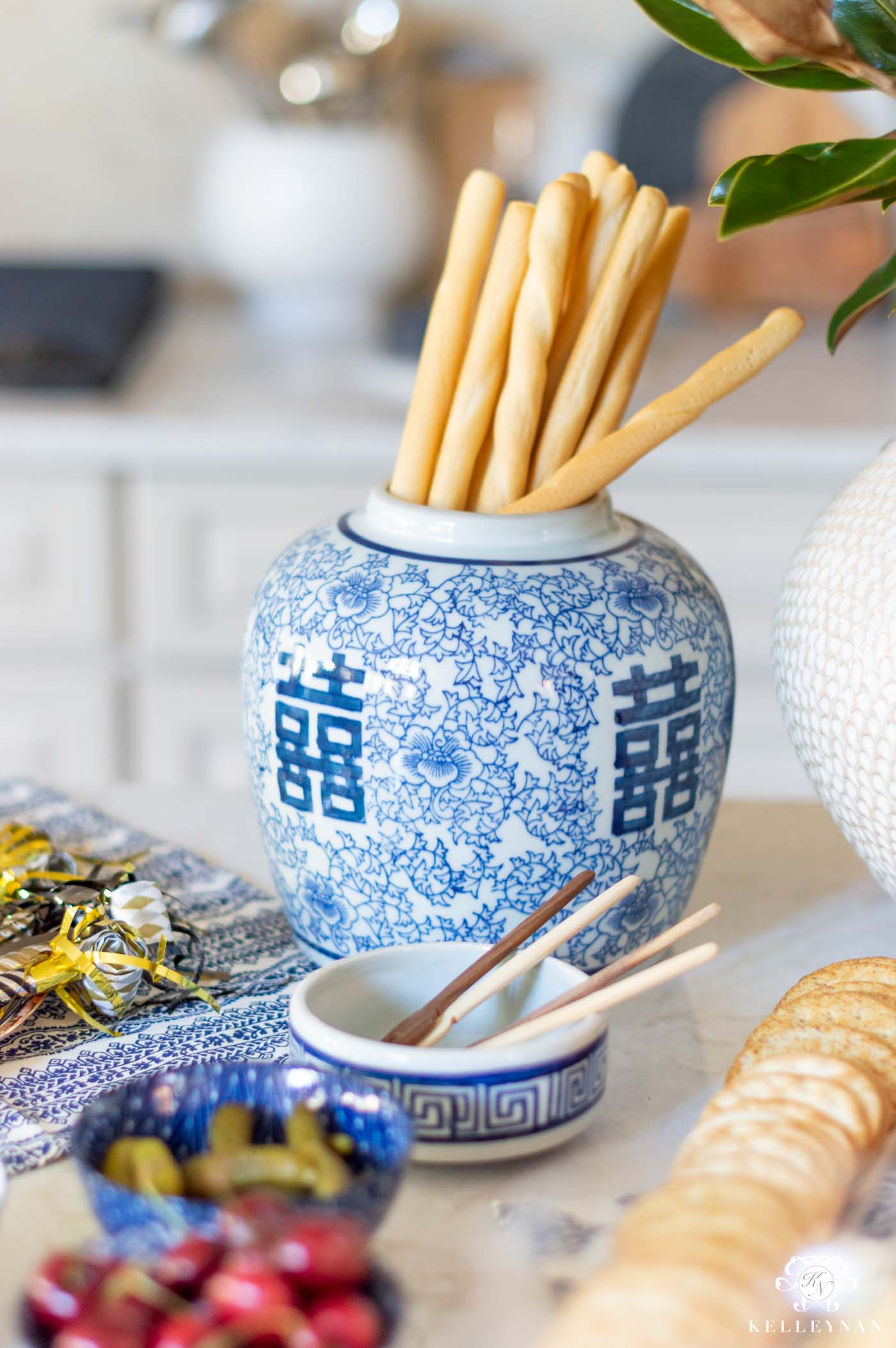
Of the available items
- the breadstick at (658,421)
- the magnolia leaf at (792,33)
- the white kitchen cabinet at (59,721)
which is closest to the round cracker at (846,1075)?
the breadstick at (658,421)

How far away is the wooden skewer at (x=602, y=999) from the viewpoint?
395 mm

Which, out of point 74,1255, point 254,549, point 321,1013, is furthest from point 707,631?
point 254,549

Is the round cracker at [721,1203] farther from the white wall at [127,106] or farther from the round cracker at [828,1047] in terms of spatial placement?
the white wall at [127,106]

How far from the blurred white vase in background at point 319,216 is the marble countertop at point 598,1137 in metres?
0.95

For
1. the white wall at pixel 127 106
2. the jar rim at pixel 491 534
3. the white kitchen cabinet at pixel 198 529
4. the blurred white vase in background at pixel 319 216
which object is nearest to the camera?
the jar rim at pixel 491 534

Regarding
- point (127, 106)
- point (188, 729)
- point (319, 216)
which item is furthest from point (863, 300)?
point (127, 106)

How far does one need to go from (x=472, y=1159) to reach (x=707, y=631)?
199 millimetres

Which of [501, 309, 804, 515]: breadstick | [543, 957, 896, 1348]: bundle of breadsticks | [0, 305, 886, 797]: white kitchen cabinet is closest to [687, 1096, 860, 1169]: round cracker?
[543, 957, 896, 1348]: bundle of breadsticks

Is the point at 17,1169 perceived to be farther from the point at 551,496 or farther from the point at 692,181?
the point at 692,181

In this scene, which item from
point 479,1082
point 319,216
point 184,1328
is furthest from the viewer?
point 319,216

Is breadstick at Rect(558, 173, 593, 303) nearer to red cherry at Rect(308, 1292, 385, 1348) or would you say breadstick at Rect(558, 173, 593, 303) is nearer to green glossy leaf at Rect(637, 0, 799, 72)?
green glossy leaf at Rect(637, 0, 799, 72)

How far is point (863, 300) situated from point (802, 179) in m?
0.07

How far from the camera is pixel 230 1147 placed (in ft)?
1.17

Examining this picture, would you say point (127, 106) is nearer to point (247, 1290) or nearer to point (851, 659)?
point (851, 659)
